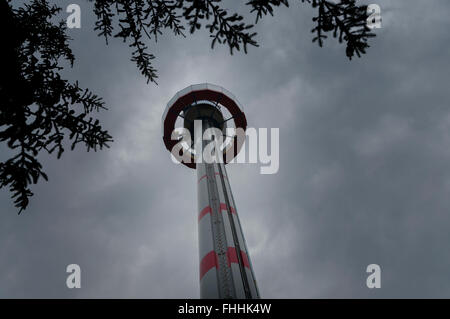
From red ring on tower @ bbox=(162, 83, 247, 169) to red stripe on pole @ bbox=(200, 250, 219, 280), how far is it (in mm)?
12344

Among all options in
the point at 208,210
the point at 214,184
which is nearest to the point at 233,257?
the point at 208,210

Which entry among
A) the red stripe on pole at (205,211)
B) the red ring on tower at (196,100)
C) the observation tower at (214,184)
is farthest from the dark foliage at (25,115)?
the red ring on tower at (196,100)

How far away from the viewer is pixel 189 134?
2364 cm

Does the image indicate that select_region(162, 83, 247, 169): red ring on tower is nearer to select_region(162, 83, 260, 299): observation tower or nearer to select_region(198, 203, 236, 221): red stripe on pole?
select_region(162, 83, 260, 299): observation tower

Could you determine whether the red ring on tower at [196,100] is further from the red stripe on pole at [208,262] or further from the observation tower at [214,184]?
the red stripe on pole at [208,262]

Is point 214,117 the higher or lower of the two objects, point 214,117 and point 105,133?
the higher

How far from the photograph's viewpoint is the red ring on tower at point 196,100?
2128 cm

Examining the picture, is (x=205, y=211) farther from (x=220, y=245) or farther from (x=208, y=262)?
(x=208, y=262)

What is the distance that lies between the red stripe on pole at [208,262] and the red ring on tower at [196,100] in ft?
40.5

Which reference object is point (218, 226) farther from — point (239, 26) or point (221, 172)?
point (239, 26)

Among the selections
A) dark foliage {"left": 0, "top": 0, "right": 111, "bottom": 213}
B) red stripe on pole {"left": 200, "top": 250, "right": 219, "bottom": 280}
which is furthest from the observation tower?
dark foliage {"left": 0, "top": 0, "right": 111, "bottom": 213}
